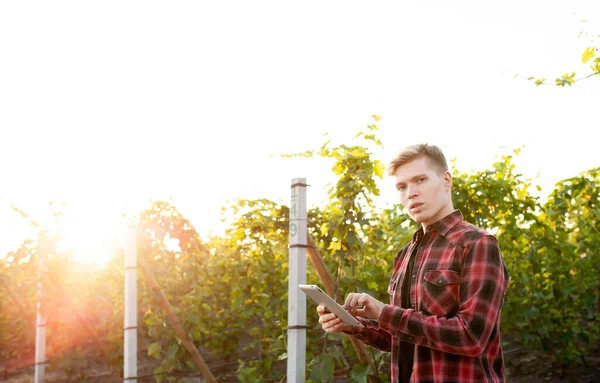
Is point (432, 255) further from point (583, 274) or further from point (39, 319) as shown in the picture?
point (39, 319)

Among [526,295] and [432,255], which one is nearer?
[432,255]

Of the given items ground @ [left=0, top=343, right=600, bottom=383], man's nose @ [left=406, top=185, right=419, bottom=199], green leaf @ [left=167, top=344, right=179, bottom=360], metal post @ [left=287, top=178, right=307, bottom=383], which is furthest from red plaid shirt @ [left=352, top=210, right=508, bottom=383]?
green leaf @ [left=167, top=344, right=179, bottom=360]

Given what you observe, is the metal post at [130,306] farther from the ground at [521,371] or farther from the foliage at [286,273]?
the ground at [521,371]

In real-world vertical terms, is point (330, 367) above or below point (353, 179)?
below

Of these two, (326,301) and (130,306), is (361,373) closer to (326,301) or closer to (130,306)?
(130,306)

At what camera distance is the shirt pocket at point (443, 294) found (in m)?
1.92

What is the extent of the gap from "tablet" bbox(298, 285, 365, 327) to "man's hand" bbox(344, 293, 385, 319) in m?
0.03

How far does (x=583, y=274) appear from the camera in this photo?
22.1 ft

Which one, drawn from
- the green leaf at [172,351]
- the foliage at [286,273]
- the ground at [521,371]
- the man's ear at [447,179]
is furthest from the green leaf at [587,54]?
the green leaf at [172,351]

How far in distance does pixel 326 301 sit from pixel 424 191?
18.3 inches

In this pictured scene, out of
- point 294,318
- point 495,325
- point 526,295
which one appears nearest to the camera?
point 495,325

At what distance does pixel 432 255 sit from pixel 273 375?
16.1 ft

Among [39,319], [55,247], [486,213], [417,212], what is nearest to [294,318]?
[486,213]

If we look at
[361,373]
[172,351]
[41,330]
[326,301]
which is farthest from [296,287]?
[41,330]
